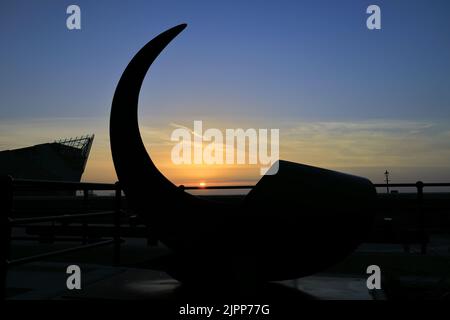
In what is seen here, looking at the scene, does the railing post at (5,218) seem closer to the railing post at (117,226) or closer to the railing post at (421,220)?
the railing post at (117,226)

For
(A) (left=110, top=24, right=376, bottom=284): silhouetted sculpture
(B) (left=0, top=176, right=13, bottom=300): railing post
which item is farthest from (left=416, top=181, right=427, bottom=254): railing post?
(B) (left=0, top=176, right=13, bottom=300): railing post

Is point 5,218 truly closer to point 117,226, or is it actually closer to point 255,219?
point 255,219

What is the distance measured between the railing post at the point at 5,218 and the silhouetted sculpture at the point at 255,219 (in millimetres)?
1209

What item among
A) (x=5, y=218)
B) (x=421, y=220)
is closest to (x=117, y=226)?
(x=5, y=218)

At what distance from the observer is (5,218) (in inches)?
124

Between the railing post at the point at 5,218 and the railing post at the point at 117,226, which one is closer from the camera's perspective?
the railing post at the point at 5,218

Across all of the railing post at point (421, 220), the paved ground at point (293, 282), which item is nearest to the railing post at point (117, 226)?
the paved ground at point (293, 282)

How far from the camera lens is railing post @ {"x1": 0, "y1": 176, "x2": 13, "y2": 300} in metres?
3.12

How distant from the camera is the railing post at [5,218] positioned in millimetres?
3119

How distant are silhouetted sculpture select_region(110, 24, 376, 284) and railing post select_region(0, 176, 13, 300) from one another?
3.97 feet

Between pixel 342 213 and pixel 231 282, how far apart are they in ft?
3.85
